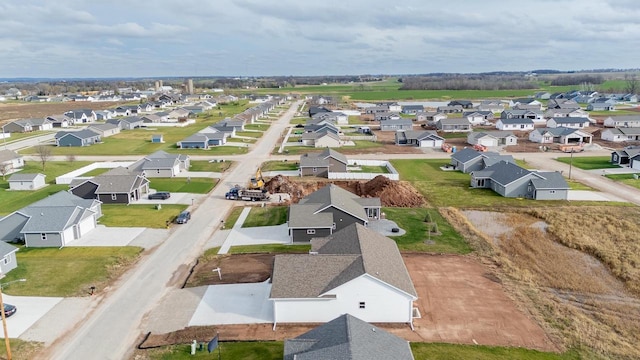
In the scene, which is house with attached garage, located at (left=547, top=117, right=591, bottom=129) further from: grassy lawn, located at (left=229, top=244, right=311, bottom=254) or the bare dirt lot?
grassy lawn, located at (left=229, top=244, right=311, bottom=254)

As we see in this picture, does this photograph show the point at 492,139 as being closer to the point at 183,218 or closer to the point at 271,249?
the point at 271,249

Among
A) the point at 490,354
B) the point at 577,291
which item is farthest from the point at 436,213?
the point at 490,354

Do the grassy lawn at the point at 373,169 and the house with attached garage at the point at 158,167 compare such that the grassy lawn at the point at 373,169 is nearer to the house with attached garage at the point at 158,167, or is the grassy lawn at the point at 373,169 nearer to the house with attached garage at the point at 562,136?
the house with attached garage at the point at 158,167

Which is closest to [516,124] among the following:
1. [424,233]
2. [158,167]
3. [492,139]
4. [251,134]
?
[492,139]

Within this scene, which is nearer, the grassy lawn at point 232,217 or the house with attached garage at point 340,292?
the house with attached garage at point 340,292

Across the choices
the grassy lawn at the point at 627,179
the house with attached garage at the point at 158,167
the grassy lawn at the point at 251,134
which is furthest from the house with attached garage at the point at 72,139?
the grassy lawn at the point at 627,179

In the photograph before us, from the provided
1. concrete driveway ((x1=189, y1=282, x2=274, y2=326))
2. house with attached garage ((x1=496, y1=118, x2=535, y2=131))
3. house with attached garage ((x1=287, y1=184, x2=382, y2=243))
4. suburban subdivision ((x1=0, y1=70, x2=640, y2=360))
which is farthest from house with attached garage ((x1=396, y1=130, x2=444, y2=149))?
concrete driveway ((x1=189, y1=282, x2=274, y2=326))

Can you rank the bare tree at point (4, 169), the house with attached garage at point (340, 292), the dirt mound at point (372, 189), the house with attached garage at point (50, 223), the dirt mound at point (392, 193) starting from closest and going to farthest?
1. the house with attached garage at point (340, 292)
2. the house with attached garage at point (50, 223)
3. the dirt mound at point (392, 193)
4. the dirt mound at point (372, 189)
5. the bare tree at point (4, 169)
